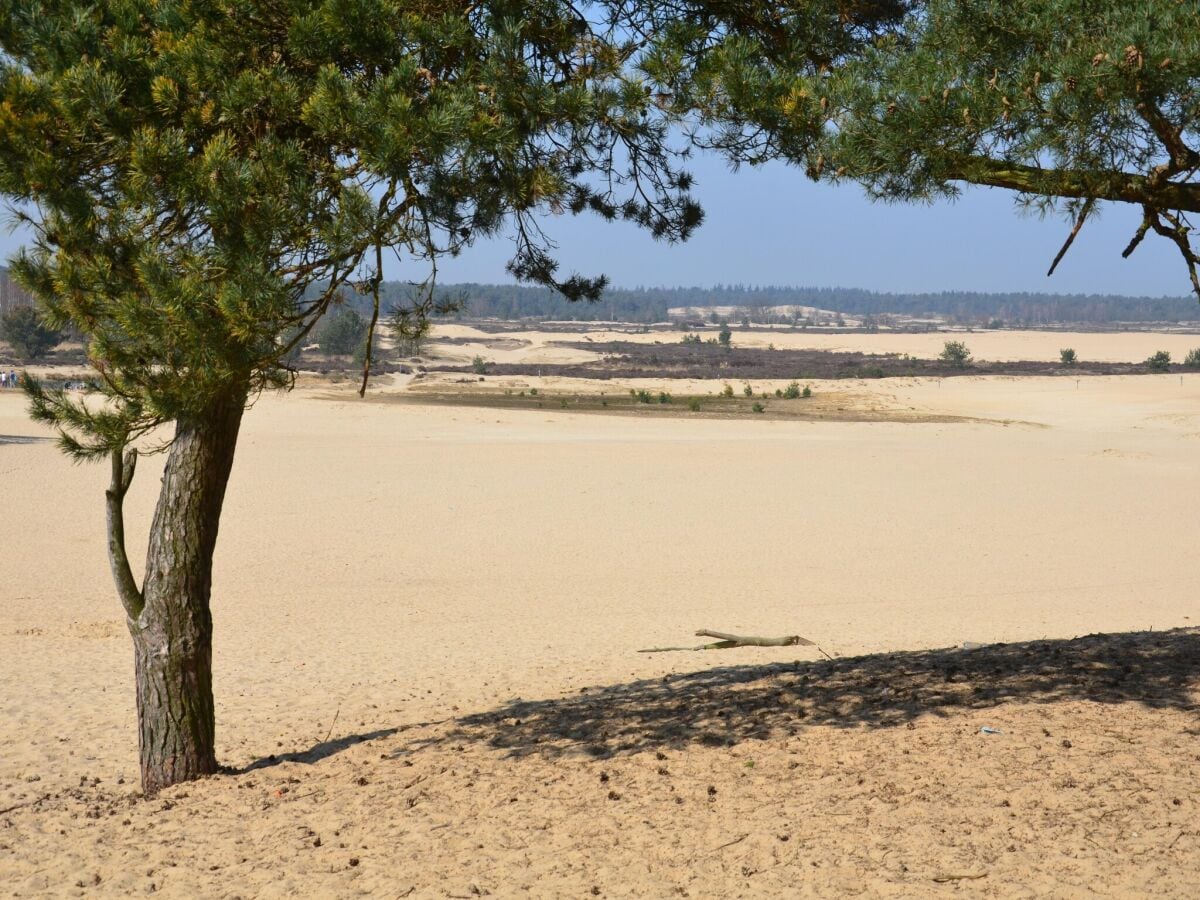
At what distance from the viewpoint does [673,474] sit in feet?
76.8

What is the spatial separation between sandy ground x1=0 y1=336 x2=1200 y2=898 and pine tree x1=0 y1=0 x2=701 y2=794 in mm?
2139

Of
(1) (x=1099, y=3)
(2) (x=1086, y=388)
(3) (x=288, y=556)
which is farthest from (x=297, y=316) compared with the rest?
(2) (x=1086, y=388)

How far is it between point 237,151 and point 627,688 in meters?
4.68

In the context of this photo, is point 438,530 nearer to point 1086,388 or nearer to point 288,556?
point 288,556

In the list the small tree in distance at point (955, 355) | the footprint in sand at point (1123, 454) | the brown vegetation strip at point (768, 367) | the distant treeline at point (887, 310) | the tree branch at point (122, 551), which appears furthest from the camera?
the distant treeline at point (887, 310)

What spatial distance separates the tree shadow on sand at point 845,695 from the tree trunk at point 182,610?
57.4 inches

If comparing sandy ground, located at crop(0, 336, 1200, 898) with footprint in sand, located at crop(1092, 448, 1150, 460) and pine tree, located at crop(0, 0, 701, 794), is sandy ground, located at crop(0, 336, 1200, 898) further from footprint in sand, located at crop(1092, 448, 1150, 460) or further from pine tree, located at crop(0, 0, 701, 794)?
footprint in sand, located at crop(1092, 448, 1150, 460)

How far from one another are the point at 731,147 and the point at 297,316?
2116 millimetres

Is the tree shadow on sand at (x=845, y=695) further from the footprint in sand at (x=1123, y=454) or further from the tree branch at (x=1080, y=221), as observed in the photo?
the footprint in sand at (x=1123, y=454)

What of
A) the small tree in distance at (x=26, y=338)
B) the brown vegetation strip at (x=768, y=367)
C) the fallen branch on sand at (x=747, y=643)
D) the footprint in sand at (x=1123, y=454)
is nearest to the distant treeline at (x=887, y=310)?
the brown vegetation strip at (x=768, y=367)

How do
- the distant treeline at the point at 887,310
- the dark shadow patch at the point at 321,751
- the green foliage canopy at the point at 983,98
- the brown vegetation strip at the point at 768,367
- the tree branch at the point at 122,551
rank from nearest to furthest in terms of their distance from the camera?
the green foliage canopy at the point at 983,98 → the tree branch at the point at 122,551 → the dark shadow patch at the point at 321,751 → the brown vegetation strip at the point at 768,367 → the distant treeline at the point at 887,310

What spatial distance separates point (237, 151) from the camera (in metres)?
5.53

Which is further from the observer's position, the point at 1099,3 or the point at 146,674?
Answer: the point at 146,674

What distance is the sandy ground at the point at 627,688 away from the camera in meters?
4.99
